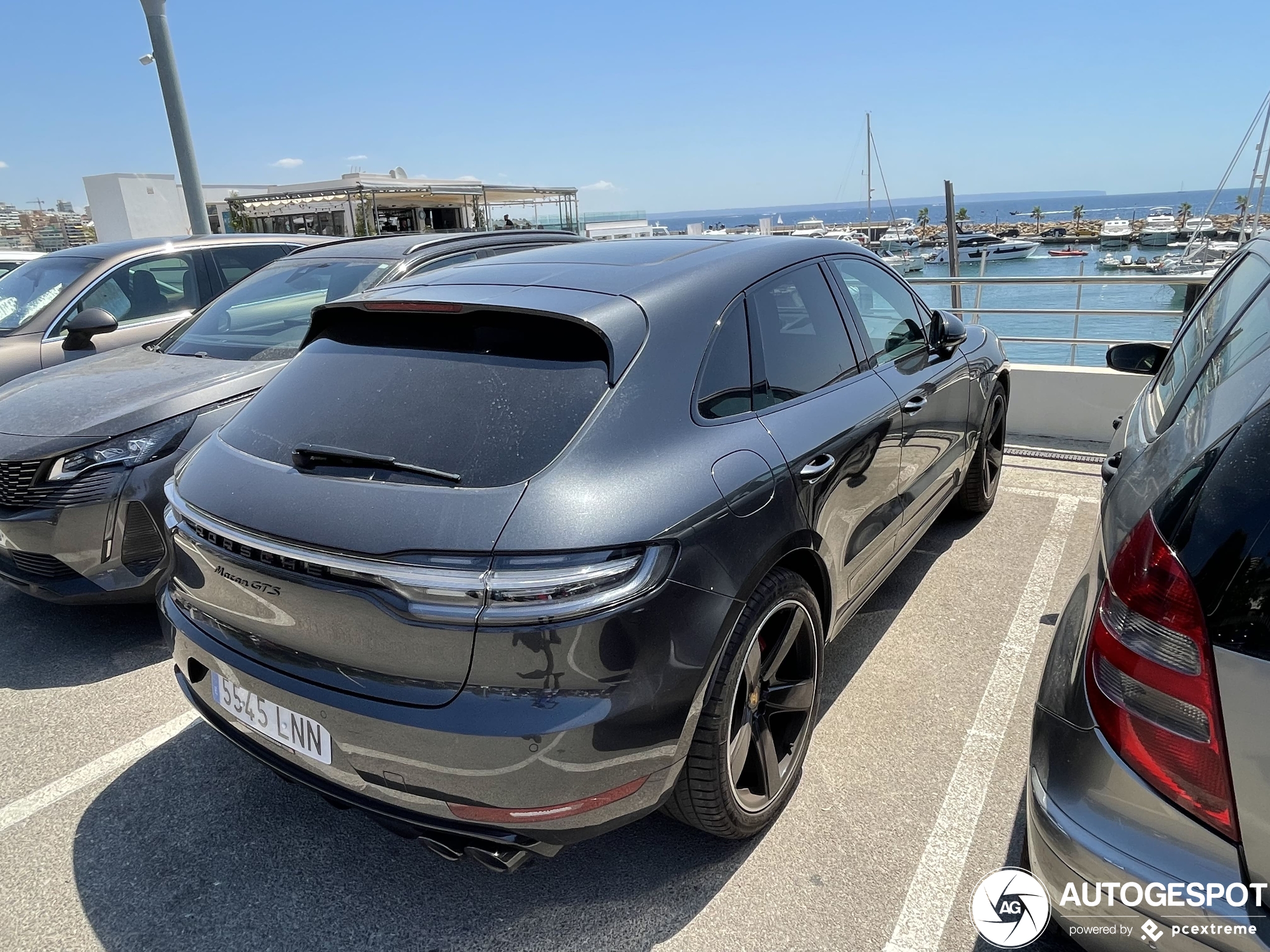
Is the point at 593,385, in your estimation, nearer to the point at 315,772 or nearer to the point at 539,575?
the point at 539,575

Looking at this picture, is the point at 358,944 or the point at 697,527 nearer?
the point at 697,527

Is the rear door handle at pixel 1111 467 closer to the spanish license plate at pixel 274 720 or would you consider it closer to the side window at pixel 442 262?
the spanish license plate at pixel 274 720

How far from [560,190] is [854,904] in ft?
128

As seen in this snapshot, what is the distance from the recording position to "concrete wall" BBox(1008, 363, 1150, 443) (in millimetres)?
6320

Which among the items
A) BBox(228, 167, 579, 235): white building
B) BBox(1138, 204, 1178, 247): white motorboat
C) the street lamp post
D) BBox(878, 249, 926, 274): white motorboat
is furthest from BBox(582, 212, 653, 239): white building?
BBox(1138, 204, 1178, 247): white motorboat

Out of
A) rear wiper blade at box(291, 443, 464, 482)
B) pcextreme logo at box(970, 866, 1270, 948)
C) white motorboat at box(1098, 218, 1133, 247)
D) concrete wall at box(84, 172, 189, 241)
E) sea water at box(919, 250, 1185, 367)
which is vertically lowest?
white motorboat at box(1098, 218, 1133, 247)

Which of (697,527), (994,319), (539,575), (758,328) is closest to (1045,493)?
(758,328)

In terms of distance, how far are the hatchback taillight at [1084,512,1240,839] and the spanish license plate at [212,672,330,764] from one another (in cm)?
174

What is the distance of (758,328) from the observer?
2645mm

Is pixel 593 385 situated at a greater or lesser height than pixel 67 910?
greater

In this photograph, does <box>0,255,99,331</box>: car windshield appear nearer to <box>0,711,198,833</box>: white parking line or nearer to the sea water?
<box>0,711,198,833</box>: white parking line

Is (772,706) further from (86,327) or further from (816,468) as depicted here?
(86,327)

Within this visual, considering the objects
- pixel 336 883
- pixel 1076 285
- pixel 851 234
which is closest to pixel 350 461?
pixel 336 883

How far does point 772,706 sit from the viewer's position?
8.18 feet
